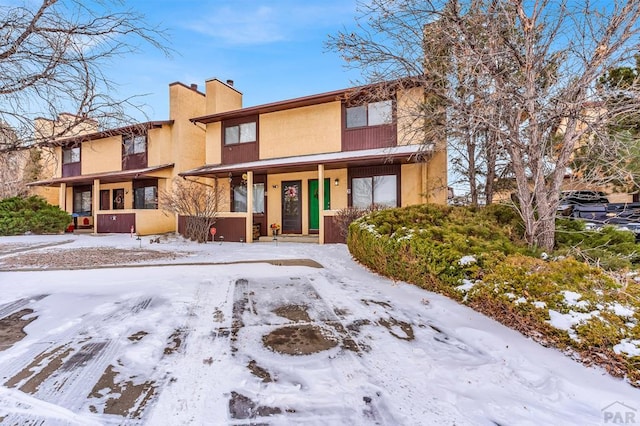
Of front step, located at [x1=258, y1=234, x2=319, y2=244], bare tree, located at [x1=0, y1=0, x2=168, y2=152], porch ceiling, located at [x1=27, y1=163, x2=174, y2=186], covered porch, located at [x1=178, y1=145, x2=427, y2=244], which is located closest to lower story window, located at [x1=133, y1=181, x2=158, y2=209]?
porch ceiling, located at [x1=27, y1=163, x2=174, y2=186]

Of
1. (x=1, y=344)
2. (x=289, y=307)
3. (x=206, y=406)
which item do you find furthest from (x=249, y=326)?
(x=1, y=344)

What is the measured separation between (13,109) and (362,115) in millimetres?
9638

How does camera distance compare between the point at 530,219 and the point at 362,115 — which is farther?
→ the point at 362,115

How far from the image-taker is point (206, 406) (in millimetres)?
2062

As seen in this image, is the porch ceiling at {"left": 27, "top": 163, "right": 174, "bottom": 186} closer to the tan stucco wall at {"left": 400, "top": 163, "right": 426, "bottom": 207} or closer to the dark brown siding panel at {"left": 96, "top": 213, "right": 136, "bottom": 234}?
the dark brown siding panel at {"left": 96, "top": 213, "right": 136, "bottom": 234}

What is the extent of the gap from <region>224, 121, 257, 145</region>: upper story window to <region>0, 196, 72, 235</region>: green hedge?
909 centimetres

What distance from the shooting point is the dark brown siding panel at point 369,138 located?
10.8 m

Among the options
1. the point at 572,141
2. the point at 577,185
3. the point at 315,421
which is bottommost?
the point at 315,421

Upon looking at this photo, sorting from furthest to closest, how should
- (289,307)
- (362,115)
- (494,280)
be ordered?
(362,115)
(289,307)
(494,280)

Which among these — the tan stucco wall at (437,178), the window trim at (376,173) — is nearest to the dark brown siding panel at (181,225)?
the window trim at (376,173)

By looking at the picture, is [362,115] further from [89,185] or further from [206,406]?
[89,185]

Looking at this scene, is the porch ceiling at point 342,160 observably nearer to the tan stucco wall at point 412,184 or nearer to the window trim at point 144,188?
the tan stucco wall at point 412,184

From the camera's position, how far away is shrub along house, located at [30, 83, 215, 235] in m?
14.3

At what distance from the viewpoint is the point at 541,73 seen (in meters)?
5.68
